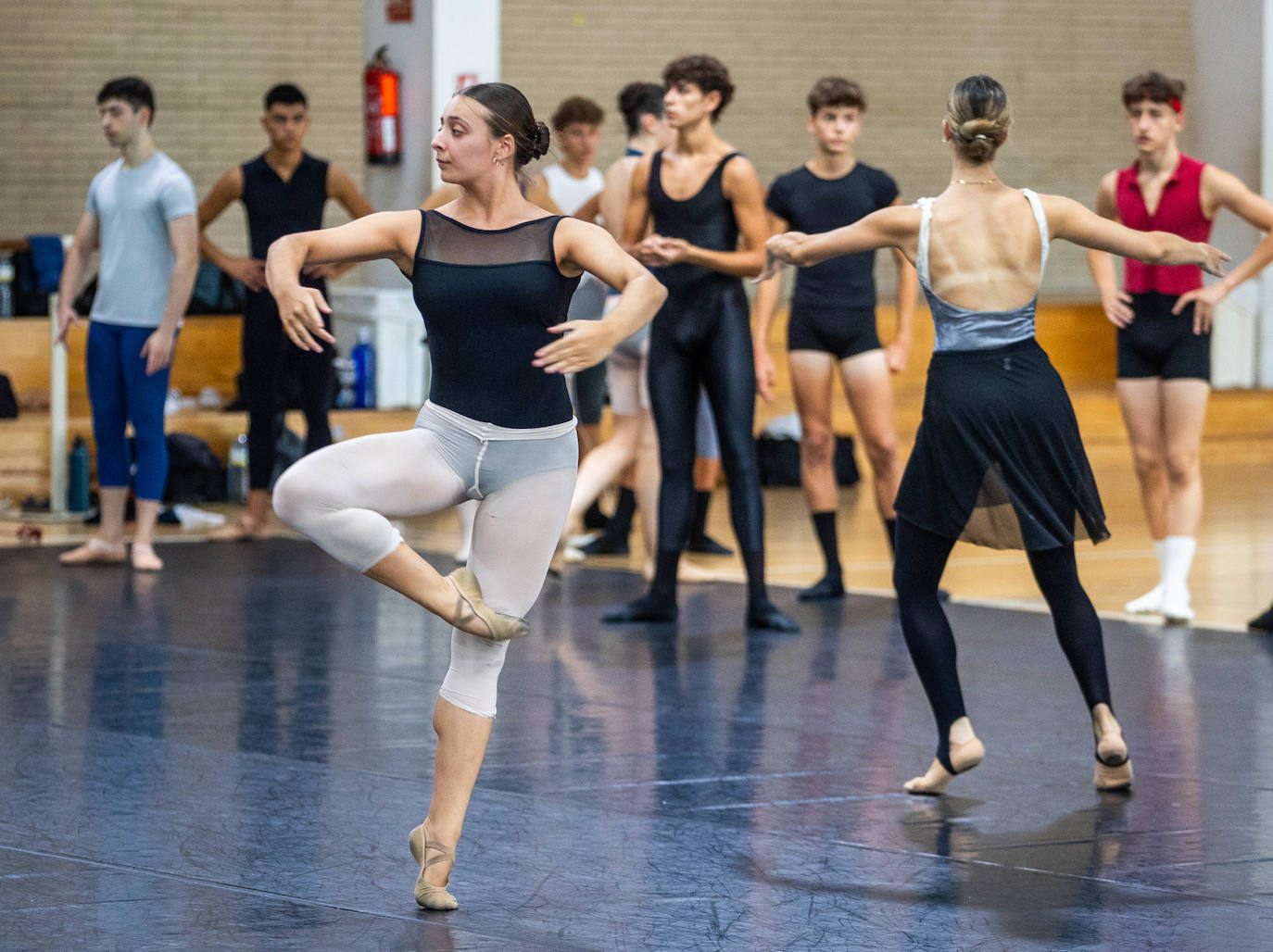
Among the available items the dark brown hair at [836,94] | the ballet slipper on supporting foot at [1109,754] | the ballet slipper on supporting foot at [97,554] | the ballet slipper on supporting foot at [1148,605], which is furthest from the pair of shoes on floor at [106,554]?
the ballet slipper on supporting foot at [1109,754]

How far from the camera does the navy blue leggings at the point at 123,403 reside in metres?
7.51

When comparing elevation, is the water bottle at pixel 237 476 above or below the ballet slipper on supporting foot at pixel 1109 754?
below

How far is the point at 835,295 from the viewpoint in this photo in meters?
6.73

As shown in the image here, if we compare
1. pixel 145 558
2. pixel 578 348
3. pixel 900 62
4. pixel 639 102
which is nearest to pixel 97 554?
pixel 145 558

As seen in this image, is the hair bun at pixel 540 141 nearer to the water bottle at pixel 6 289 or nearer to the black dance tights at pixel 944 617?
the black dance tights at pixel 944 617

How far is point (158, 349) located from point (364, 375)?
11.3ft

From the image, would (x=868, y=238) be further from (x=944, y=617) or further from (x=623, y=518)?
(x=623, y=518)

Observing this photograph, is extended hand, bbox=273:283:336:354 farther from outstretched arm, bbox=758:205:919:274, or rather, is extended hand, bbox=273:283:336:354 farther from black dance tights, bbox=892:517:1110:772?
black dance tights, bbox=892:517:1110:772

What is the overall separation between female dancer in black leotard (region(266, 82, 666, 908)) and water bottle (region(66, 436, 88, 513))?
6.07 m

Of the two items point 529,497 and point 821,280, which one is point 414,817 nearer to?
point 529,497

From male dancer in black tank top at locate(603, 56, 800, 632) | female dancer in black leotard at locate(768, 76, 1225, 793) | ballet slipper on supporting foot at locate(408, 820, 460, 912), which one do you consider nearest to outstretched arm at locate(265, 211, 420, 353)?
ballet slipper on supporting foot at locate(408, 820, 460, 912)

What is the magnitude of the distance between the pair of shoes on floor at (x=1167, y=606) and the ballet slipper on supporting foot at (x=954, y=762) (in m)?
2.50

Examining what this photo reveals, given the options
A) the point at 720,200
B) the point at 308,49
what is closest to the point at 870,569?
the point at 720,200

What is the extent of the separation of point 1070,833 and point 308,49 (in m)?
10.9
